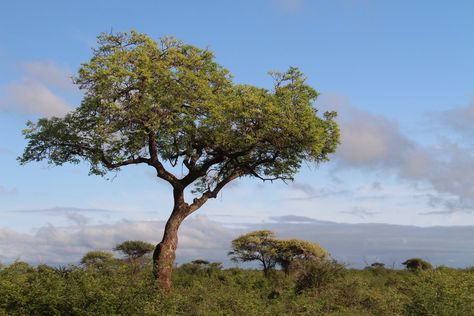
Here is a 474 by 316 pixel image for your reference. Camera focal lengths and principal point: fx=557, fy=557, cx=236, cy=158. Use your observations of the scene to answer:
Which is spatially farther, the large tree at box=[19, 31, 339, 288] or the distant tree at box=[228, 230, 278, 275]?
the distant tree at box=[228, 230, 278, 275]

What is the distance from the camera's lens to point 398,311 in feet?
60.5

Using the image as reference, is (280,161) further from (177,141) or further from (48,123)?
(48,123)

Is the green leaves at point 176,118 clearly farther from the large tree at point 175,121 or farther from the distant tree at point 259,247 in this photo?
the distant tree at point 259,247

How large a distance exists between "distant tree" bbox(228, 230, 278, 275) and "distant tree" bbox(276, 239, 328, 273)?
0.58 metres

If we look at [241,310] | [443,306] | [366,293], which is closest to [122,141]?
[241,310]

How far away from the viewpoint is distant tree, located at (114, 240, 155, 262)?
178 feet

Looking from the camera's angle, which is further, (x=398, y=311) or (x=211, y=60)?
(x=211, y=60)

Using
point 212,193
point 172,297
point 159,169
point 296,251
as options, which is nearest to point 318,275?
point 212,193

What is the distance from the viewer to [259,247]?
4622 centimetres

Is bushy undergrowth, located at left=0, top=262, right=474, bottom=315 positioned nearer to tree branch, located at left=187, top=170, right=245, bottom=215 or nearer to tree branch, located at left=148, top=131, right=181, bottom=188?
tree branch, located at left=187, top=170, right=245, bottom=215

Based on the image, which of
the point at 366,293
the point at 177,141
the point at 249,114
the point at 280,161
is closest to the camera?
the point at 366,293

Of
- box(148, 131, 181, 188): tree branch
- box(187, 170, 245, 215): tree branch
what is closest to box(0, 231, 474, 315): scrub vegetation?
box(187, 170, 245, 215): tree branch

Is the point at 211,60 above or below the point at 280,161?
above

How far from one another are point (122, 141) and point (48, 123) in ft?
13.0
